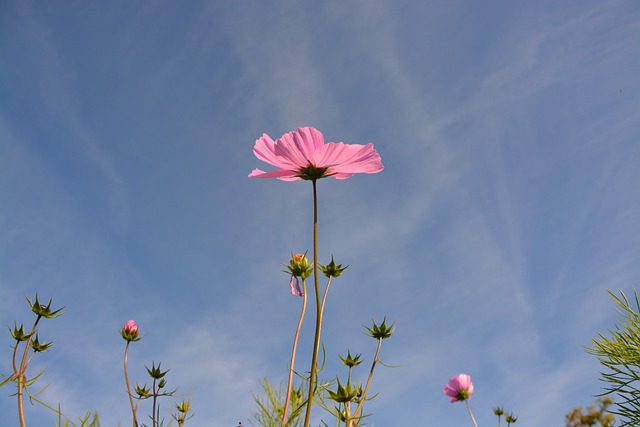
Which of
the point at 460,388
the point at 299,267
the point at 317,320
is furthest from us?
the point at 460,388

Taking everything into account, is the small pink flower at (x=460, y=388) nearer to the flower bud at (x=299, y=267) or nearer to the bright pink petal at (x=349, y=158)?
the flower bud at (x=299, y=267)

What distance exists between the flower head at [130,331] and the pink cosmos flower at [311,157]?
4.25 ft

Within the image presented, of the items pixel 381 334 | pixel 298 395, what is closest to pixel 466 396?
pixel 381 334

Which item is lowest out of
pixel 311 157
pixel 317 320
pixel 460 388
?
pixel 317 320

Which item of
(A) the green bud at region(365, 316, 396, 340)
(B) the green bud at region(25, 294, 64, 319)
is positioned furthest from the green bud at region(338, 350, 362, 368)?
(B) the green bud at region(25, 294, 64, 319)

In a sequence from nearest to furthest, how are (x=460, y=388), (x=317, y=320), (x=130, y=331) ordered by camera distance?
(x=317, y=320) < (x=130, y=331) < (x=460, y=388)

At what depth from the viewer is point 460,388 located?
9.66ft

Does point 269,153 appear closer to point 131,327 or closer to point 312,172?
point 312,172

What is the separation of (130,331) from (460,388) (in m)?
2.05

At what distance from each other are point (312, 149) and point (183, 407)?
1639 mm

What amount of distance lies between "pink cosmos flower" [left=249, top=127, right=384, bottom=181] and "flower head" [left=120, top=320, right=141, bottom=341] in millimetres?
1294

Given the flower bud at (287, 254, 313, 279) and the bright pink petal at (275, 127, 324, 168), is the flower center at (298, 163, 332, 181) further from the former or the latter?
the flower bud at (287, 254, 313, 279)

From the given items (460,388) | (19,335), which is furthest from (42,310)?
(460,388)

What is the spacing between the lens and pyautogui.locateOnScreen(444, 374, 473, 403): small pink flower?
2934mm
